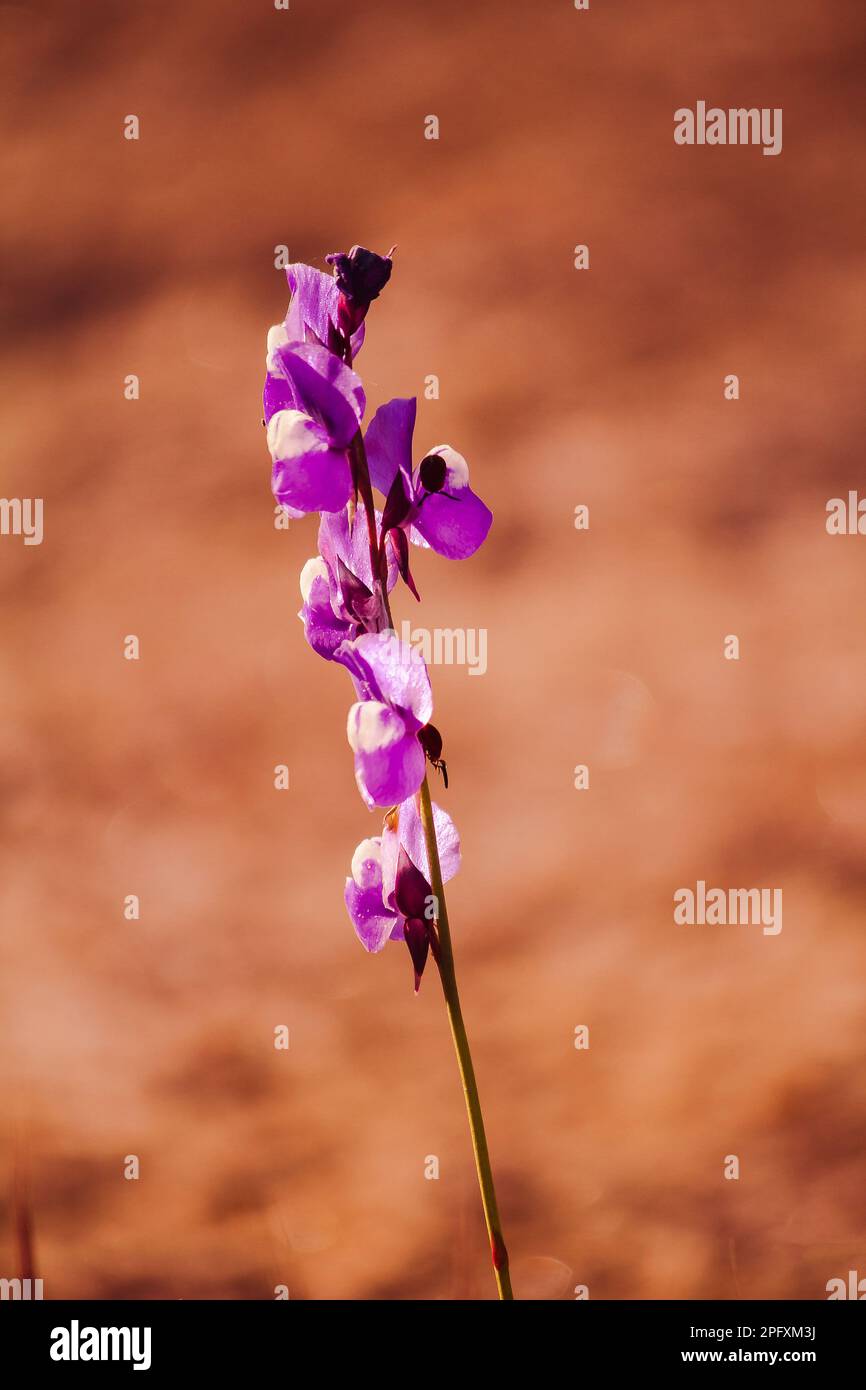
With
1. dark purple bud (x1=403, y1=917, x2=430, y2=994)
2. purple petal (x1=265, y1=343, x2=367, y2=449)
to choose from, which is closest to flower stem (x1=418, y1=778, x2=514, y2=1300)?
dark purple bud (x1=403, y1=917, x2=430, y2=994)

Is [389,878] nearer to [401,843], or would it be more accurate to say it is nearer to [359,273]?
[401,843]

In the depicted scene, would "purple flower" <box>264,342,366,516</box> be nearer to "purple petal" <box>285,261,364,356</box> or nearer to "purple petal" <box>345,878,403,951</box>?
"purple petal" <box>285,261,364,356</box>

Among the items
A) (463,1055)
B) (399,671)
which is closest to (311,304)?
(399,671)

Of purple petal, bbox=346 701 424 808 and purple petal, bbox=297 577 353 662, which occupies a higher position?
purple petal, bbox=297 577 353 662

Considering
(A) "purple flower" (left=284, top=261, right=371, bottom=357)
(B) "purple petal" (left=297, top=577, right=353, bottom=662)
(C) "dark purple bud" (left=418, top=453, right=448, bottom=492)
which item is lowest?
(B) "purple petal" (left=297, top=577, right=353, bottom=662)

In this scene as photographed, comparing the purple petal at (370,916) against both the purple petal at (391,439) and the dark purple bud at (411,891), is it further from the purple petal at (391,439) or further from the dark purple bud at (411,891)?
the purple petal at (391,439)
